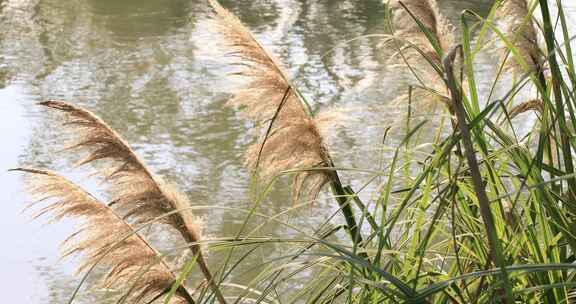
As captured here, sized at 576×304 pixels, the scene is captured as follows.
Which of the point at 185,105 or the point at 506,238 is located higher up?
the point at 506,238

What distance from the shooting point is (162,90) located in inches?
185

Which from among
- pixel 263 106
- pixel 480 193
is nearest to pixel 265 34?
pixel 263 106

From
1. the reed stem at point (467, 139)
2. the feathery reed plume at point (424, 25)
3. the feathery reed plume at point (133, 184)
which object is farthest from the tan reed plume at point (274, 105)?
the reed stem at point (467, 139)

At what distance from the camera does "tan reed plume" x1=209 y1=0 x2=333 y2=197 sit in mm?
1529

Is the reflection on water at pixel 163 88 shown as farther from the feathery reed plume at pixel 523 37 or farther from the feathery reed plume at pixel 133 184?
the feathery reed plume at pixel 523 37

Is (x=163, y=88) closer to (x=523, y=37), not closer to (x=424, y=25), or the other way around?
(x=424, y=25)

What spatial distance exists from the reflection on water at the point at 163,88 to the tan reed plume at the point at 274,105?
23cm

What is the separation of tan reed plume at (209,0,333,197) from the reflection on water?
23 centimetres

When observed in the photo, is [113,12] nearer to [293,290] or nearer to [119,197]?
[293,290]

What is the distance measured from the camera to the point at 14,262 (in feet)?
9.45

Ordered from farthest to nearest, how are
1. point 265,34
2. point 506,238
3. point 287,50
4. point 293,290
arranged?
point 265,34
point 287,50
point 293,290
point 506,238

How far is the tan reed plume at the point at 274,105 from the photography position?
1.53 meters

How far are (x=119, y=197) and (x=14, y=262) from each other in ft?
4.91

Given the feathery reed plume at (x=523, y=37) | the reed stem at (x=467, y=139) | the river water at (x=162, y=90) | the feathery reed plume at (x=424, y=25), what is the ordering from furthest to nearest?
the river water at (x=162, y=90) → the feathery reed plume at (x=424, y=25) → the feathery reed plume at (x=523, y=37) → the reed stem at (x=467, y=139)
